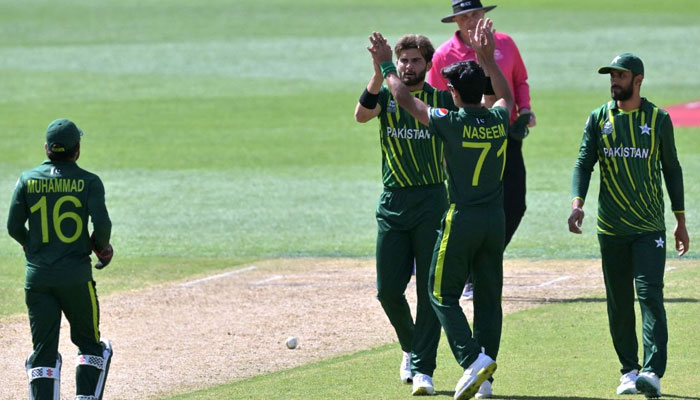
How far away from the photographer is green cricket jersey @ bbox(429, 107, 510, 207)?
25.0 ft

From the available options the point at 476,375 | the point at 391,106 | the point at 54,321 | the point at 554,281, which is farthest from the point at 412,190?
the point at 554,281

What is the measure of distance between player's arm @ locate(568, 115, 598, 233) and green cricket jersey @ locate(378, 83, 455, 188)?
88 cm

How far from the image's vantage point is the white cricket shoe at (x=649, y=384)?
7617 millimetres

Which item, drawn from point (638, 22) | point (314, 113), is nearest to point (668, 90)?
point (314, 113)

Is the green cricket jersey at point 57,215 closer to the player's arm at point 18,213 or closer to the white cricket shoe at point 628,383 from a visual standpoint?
the player's arm at point 18,213

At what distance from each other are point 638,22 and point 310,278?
3720 centimetres

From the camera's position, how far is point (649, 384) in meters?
7.61

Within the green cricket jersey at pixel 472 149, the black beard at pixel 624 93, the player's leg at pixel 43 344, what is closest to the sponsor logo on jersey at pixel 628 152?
the black beard at pixel 624 93

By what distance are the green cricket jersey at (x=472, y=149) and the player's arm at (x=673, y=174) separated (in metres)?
1.10

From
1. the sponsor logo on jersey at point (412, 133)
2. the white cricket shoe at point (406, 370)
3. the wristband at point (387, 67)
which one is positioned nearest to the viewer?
the wristband at point (387, 67)

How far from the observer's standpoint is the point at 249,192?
63.1 feet

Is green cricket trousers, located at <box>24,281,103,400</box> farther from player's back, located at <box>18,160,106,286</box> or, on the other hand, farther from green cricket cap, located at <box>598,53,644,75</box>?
green cricket cap, located at <box>598,53,644,75</box>

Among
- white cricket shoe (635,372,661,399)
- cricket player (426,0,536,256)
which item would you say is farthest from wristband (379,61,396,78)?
cricket player (426,0,536,256)

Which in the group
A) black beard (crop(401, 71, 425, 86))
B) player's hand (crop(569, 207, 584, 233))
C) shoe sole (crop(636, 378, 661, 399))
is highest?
black beard (crop(401, 71, 425, 86))
